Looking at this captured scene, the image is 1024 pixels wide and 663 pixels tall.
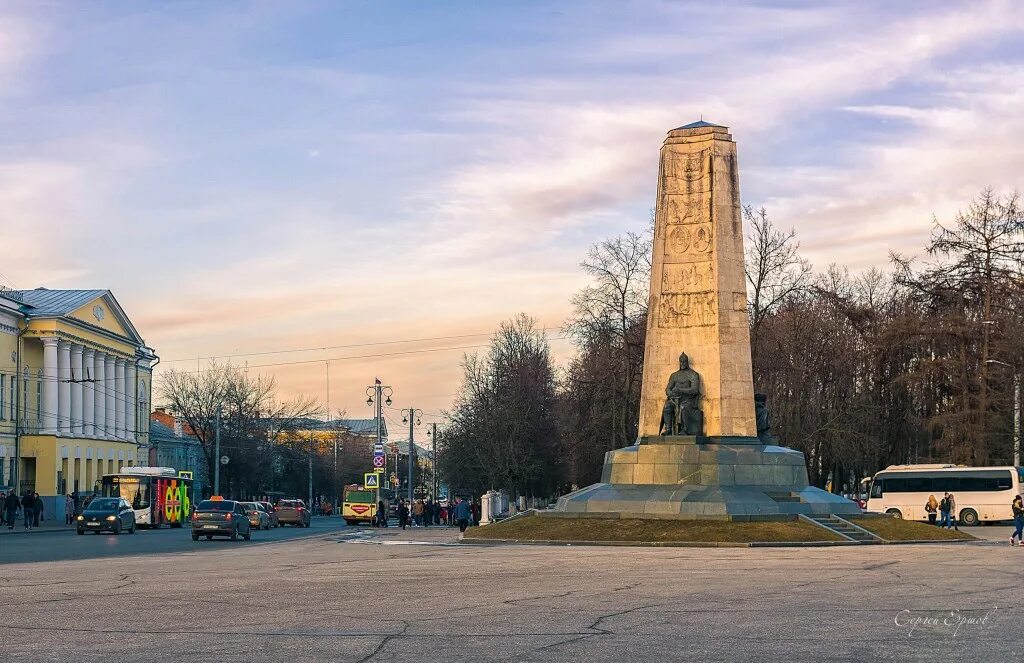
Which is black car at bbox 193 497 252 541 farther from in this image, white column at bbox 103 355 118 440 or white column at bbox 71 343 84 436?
white column at bbox 103 355 118 440

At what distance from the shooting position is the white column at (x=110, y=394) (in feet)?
307

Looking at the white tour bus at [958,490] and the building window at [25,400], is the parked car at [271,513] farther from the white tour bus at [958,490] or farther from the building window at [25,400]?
the white tour bus at [958,490]

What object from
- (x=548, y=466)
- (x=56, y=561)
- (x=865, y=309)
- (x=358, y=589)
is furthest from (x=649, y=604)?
(x=548, y=466)

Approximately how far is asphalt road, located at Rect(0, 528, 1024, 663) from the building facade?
57.0 meters

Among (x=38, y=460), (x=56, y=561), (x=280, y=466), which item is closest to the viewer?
(x=56, y=561)

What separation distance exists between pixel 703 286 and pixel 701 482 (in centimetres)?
499

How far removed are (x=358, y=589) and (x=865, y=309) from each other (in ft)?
163

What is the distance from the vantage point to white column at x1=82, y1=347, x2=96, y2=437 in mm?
88000

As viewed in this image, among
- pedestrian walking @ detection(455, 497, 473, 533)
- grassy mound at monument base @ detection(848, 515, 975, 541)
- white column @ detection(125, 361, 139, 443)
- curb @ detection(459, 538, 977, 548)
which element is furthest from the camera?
→ white column @ detection(125, 361, 139, 443)

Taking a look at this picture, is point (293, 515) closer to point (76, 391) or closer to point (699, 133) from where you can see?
point (76, 391)

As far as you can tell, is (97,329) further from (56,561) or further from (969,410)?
(56,561)

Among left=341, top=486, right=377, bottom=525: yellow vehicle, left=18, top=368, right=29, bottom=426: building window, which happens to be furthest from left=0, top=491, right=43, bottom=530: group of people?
left=18, top=368, right=29, bottom=426: building window

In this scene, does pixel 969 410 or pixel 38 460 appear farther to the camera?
pixel 38 460

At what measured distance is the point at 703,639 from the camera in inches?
494
